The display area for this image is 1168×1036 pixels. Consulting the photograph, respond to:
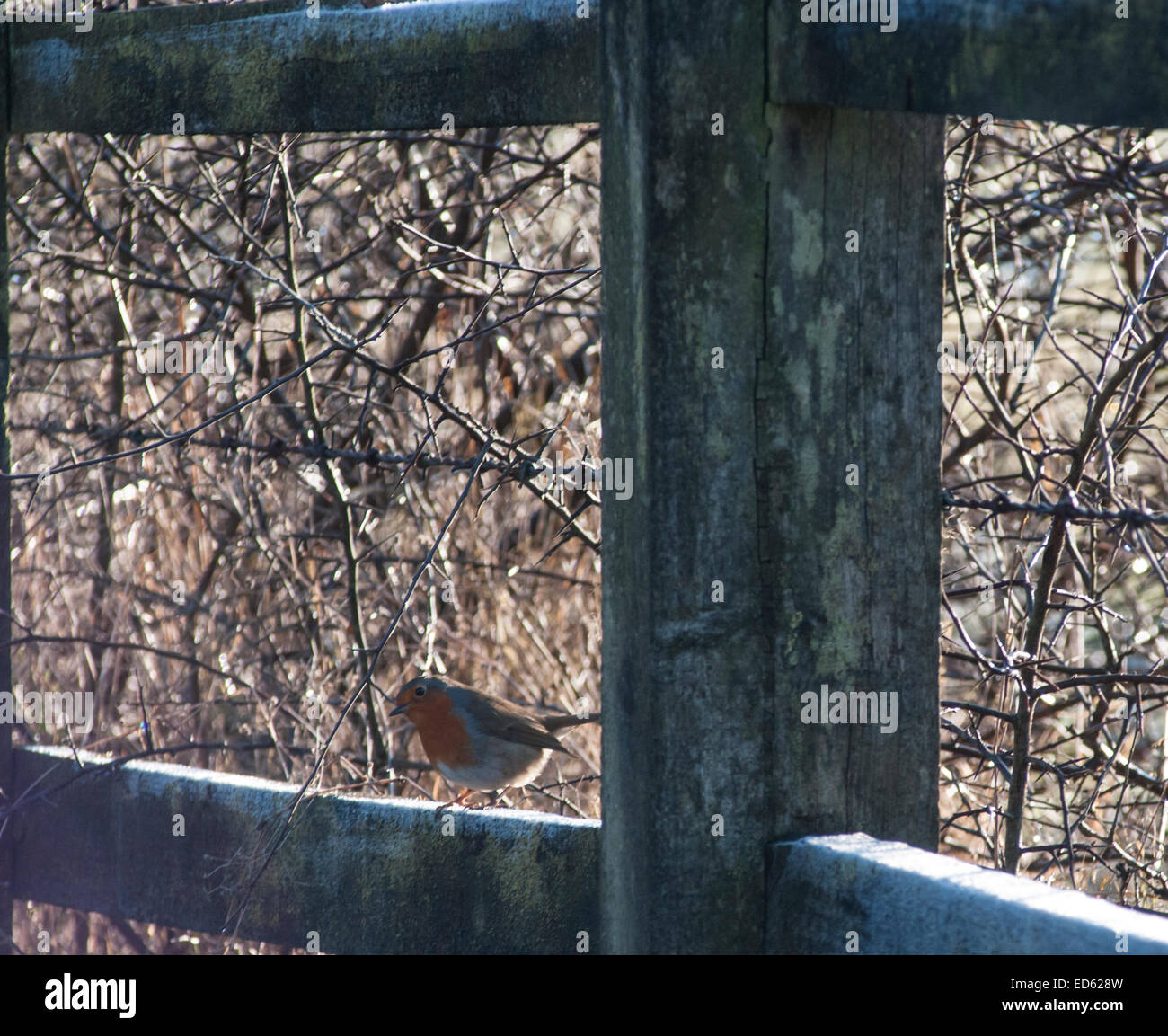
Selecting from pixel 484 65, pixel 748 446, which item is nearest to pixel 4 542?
pixel 484 65

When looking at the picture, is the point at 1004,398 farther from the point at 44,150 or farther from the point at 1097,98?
the point at 44,150

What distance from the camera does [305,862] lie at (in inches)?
76.3

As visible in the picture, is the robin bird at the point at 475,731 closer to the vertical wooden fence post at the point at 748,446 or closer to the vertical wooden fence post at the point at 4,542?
the vertical wooden fence post at the point at 4,542

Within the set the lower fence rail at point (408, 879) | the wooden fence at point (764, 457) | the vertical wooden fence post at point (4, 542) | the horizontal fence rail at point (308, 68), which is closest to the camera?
the lower fence rail at point (408, 879)

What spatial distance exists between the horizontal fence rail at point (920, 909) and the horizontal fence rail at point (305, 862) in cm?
31

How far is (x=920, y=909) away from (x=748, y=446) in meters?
0.49

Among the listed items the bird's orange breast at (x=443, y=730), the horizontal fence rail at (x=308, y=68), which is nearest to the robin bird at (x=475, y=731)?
the bird's orange breast at (x=443, y=730)

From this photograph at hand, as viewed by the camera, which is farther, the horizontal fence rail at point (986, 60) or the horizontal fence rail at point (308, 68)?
the horizontal fence rail at point (308, 68)

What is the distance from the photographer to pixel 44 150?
16.9ft

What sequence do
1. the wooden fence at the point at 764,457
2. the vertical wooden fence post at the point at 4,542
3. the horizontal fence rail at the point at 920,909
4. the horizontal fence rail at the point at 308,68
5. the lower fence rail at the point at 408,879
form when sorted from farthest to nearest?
the vertical wooden fence post at the point at 4,542, the horizontal fence rail at the point at 308,68, the wooden fence at the point at 764,457, the lower fence rail at the point at 408,879, the horizontal fence rail at the point at 920,909

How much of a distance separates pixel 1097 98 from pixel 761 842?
2.64 feet

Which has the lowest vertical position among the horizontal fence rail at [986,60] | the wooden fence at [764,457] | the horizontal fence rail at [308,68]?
the wooden fence at [764,457]

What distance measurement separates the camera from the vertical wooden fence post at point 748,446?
1.42m

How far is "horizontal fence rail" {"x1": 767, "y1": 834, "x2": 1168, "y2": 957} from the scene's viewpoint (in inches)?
45.5
